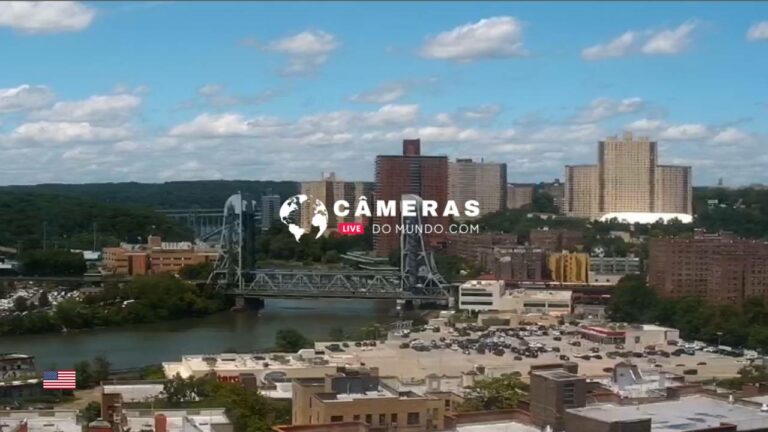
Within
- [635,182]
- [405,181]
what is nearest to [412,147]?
[405,181]

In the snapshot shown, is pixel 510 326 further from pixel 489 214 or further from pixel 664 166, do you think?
pixel 664 166

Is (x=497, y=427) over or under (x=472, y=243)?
under

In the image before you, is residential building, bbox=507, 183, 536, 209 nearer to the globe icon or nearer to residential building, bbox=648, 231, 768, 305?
the globe icon

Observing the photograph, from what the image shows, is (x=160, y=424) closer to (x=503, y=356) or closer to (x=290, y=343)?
(x=503, y=356)

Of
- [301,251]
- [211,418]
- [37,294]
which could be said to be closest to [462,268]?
[301,251]

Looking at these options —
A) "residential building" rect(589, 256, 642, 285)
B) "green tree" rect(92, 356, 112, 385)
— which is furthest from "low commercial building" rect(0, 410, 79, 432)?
"residential building" rect(589, 256, 642, 285)

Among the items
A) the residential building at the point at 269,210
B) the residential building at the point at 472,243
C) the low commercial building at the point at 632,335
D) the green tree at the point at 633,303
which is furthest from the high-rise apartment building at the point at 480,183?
the low commercial building at the point at 632,335
